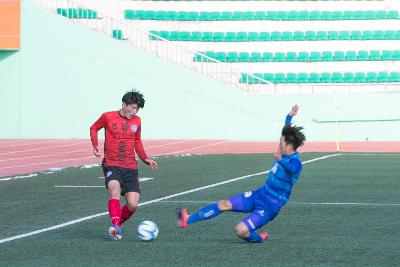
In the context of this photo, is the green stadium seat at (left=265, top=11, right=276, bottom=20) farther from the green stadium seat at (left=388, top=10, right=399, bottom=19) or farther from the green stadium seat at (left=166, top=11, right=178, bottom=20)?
the green stadium seat at (left=388, top=10, right=399, bottom=19)

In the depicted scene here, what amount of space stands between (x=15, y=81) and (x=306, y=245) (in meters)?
32.3

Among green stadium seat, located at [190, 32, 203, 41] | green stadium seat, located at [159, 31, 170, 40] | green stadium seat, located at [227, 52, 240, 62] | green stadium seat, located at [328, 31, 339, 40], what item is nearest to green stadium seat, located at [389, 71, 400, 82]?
green stadium seat, located at [328, 31, 339, 40]

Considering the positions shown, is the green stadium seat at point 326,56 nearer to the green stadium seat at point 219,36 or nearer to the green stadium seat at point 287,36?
the green stadium seat at point 287,36

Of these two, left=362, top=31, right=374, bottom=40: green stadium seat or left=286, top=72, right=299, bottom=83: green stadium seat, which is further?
left=362, top=31, right=374, bottom=40: green stadium seat

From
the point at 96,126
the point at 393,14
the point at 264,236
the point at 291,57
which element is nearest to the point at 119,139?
the point at 96,126

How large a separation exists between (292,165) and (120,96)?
1233 inches

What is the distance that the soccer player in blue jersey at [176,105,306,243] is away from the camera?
11.5 metres

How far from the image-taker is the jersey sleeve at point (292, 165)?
11.5m

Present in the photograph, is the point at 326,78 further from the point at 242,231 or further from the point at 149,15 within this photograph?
the point at 242,231

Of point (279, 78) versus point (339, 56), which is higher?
point (339, 56)

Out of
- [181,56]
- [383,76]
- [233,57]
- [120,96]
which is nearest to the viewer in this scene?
[120,96]

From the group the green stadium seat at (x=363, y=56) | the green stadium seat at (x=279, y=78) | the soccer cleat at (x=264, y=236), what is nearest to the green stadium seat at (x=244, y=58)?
the green stadium seat at (x=279, y=78)

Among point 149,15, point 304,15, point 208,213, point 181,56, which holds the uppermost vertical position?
point 304,15

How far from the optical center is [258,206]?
11.7 m
